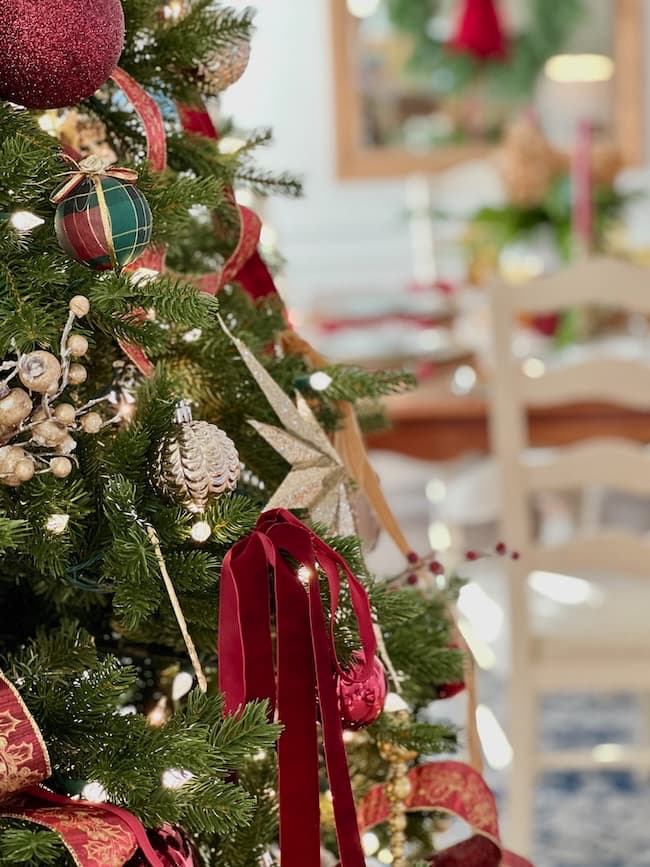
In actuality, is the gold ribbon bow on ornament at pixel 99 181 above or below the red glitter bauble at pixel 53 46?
below

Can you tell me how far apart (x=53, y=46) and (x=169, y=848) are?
398 millimetres

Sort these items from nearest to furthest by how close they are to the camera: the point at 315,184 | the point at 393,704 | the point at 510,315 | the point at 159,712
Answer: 1. the point at 393,704
2. the point at 159,712
3. the point at 510,315
4. the point at 315,184

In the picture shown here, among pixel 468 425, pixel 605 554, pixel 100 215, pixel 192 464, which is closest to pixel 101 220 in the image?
pixel 100 215

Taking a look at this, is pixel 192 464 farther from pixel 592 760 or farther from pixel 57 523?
pixel 592 760

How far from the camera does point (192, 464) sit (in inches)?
23.0

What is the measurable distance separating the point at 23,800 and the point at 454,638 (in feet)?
1.18

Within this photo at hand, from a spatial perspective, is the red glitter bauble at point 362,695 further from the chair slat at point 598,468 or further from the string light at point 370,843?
the chair slat at point 598,468

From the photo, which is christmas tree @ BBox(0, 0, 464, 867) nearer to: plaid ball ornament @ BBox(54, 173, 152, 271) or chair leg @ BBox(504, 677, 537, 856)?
plaid ball ornament @ BBox(54, 173, 152, 271)

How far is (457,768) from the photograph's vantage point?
78 cm

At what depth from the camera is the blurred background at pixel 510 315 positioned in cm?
181

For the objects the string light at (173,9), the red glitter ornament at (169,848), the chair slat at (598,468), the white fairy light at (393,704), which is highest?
the string light at (173,9)

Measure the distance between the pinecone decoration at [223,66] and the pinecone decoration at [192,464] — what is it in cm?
28

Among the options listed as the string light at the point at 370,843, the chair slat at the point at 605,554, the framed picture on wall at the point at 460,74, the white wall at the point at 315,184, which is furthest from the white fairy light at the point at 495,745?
the framed picture on wall at the point at 460,74

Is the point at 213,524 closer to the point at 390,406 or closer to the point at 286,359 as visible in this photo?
the point at 286,359
